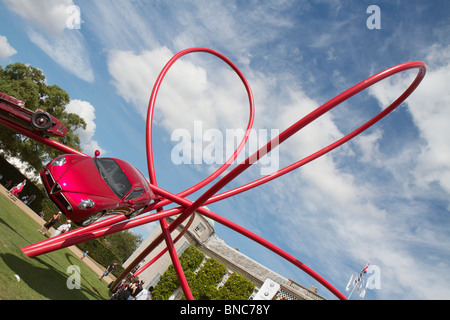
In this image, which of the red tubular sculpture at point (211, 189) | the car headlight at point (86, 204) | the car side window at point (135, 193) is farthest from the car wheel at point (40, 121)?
the car headlight at point (86, 204)

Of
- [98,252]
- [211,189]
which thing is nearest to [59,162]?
[211,189]

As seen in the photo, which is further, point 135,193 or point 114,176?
point 135,193

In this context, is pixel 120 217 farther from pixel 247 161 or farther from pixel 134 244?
pixel 134 244

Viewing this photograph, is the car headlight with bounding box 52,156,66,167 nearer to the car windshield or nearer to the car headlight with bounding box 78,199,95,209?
the car windshield

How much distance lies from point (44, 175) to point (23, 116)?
3550 mm

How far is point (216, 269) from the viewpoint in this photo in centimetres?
3112

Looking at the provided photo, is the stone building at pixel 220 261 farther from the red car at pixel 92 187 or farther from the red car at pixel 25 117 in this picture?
the red car at pixel 25 117

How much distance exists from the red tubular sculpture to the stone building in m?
16.4

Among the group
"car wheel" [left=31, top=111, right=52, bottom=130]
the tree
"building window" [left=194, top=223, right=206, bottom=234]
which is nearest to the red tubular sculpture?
"car wheel" [left=31, top=111, right=52, bottom=130]

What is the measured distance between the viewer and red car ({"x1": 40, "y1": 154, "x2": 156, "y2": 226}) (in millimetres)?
7703

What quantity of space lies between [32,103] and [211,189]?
32142mm

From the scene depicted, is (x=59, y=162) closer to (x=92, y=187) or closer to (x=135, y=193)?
(x=92, y=187)

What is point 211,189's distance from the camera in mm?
8898
